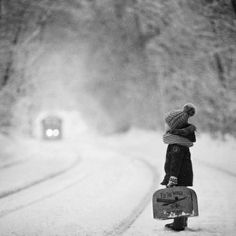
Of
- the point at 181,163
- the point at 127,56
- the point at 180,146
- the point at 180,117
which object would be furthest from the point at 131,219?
the point at 127,56

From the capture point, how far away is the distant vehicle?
42594mm

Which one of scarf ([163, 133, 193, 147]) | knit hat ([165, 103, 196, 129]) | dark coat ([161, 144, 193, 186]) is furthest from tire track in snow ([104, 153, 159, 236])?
knit hat ([165, 103, 196, 129])

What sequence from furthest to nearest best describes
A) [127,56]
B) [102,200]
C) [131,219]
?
[127,56]
[102,200]
[131,219]

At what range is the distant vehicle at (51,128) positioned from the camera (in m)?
42.6

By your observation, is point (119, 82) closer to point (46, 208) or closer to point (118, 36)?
point (118, 36)

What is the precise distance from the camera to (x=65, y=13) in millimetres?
20984

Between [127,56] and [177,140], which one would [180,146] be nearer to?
[177,140]

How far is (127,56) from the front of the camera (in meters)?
26.7

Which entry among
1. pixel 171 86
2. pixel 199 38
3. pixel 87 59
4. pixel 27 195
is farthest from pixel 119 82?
pixel 27 195

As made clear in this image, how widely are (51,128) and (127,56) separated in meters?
19.8

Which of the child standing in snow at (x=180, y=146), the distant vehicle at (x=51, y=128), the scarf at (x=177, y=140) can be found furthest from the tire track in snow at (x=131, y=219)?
the distant vehicle at (x=51, y=128)

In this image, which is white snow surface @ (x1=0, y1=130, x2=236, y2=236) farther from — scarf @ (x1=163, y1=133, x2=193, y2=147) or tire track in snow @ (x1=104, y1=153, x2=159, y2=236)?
scarf @ (x1=163, y1=133, x2=193, y2=147)

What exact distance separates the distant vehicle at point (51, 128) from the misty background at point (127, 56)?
10558mm

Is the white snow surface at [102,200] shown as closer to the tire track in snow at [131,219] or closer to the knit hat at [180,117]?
the tire track in snow at [131,219]
